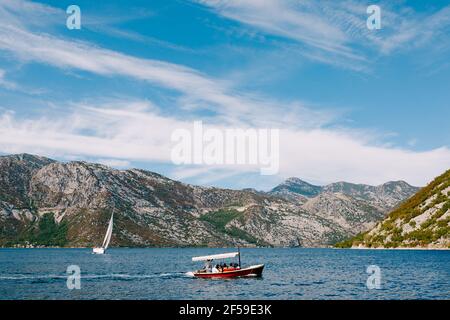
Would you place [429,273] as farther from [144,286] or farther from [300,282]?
[144,286]

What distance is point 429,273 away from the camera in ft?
431

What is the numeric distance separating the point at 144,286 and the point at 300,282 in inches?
1474
